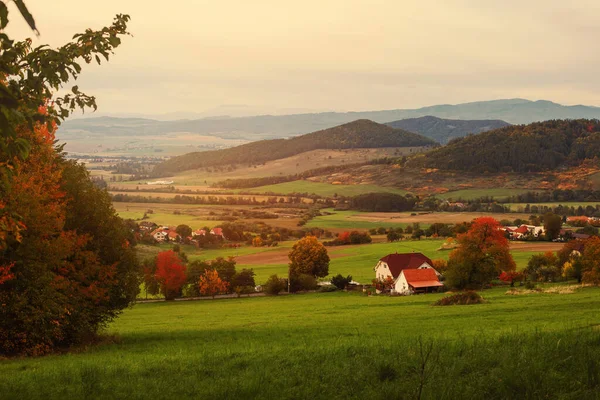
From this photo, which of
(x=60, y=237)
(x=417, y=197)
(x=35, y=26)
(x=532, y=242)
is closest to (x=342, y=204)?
(x=417, y=197)

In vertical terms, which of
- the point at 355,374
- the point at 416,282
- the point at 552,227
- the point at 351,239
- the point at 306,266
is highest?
the point at 355,374

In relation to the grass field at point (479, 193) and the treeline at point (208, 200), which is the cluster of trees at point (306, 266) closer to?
the treeline at point (208, 200)

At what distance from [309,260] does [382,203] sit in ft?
282

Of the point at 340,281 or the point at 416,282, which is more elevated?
the point at 416,282

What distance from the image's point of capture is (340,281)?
7000cm

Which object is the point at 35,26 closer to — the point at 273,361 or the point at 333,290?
the point at 273,361

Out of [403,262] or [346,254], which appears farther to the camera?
[346,254]

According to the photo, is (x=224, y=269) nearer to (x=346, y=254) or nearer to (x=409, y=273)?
(x=409, y=273)

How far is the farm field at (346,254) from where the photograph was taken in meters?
81.5

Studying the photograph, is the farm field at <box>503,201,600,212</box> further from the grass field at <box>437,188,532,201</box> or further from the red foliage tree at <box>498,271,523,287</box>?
the red foliage tree at <box>498,271,523,287</box>

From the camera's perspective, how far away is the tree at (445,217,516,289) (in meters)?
58.5

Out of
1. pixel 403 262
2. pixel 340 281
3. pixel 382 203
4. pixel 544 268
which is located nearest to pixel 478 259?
pixel 544 268

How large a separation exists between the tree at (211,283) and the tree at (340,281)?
44.0 ft

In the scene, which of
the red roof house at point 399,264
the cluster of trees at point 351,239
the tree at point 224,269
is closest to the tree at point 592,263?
the red roof house at point 399,264
